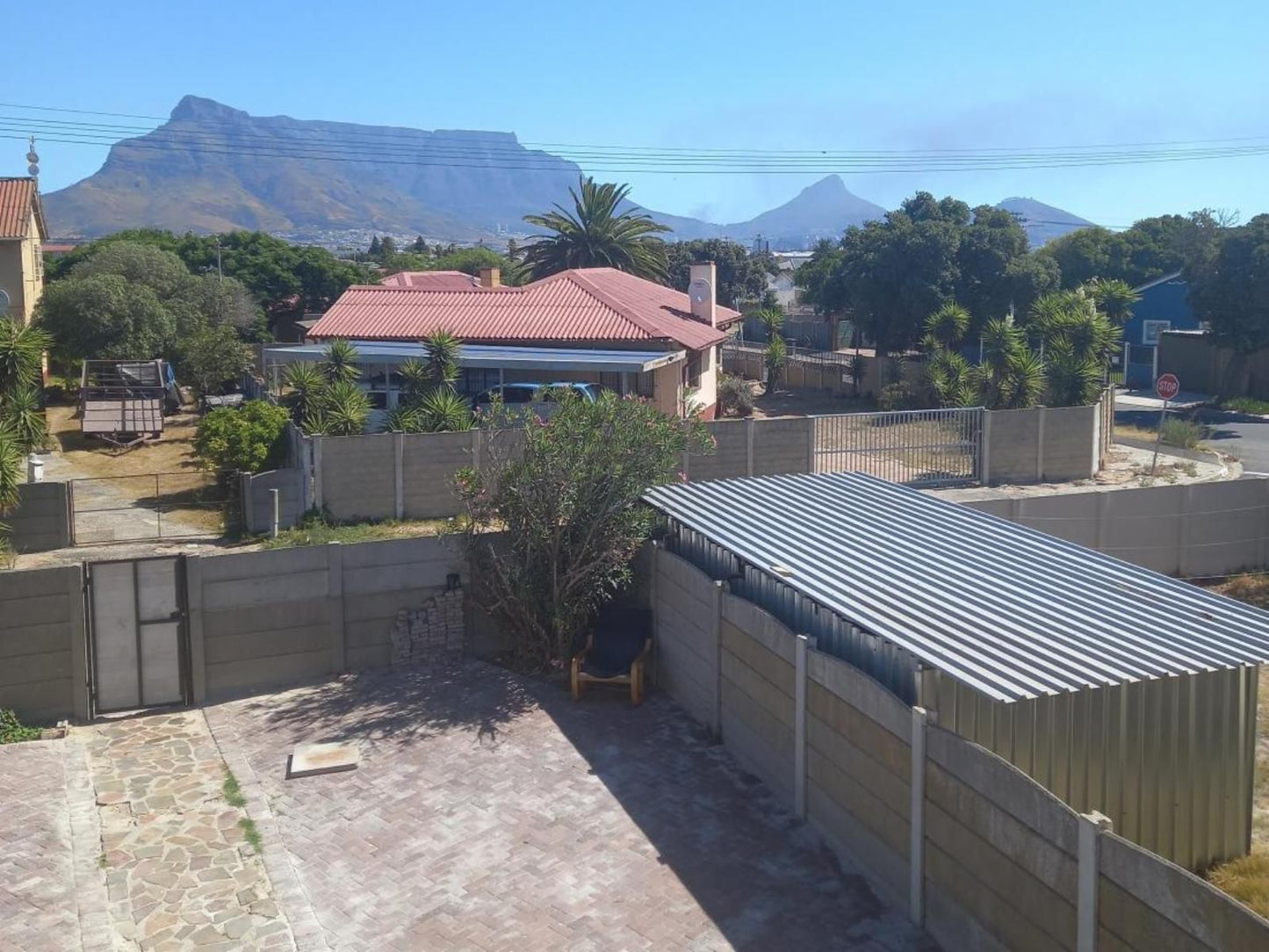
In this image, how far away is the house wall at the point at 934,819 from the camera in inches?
247

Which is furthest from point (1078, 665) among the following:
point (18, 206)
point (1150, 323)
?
point (1150, 323)

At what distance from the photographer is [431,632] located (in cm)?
1365

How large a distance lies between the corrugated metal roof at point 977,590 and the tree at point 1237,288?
972 inches

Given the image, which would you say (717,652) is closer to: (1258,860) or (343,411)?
(1258,860)

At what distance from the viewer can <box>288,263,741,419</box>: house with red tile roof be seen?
83.7ft

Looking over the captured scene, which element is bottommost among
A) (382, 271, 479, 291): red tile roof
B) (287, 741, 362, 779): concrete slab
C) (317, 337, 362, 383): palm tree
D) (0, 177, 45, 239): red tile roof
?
(287, 741, 362, 779): concrete slab

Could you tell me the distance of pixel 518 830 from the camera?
9.88 m

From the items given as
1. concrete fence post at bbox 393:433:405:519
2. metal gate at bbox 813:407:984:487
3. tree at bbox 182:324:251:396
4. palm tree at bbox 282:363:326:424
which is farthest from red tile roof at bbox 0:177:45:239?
metal gate at bbox 813:407:984:487

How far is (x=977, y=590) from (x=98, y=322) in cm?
2855

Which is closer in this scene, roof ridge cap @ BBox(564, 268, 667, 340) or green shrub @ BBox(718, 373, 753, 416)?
roof ridge cap @ BBox(564, 268, 667, 340)

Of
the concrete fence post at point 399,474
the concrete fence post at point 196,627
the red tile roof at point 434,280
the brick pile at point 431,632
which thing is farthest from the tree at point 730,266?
the concrete fence post at point 196,627

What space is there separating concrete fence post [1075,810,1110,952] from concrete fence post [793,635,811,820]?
334cm

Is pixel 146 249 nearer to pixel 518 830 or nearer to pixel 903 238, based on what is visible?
pixel 903 238

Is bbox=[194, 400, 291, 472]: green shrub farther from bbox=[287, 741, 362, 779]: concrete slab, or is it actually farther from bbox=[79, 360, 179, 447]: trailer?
bbox=[287, 741, 362, 779]: concrete slab
